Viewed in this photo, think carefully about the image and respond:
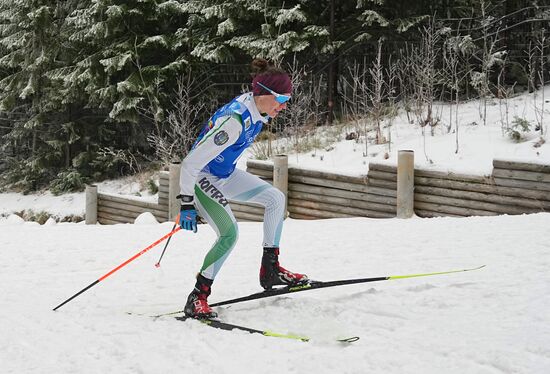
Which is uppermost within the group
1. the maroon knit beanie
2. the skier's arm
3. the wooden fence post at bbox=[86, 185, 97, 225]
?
the maroon knit beanie

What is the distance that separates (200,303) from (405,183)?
4605 mm

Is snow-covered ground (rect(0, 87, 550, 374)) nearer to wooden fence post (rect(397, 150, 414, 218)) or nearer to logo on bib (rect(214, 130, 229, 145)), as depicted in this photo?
wooden fence post (rect(397, 150, 414, 218))

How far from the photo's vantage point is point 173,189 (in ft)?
33.2

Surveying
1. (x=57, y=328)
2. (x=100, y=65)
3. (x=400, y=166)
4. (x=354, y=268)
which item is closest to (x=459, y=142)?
(x=400, y=166)

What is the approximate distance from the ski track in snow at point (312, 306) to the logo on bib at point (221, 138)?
126 centimetres

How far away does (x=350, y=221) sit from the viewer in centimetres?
848

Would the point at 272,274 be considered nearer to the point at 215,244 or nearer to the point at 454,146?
the point at 215,244

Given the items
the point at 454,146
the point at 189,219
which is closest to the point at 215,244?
the point at 189,219

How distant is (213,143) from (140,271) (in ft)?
7.66

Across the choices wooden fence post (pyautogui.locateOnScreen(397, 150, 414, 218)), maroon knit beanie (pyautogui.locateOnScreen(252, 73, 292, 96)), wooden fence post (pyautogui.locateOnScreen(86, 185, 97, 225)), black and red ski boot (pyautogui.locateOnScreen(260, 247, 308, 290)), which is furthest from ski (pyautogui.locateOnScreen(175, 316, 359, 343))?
wooden fence post (pyautogui.locateOnScreen(86, 185, 97, 225))

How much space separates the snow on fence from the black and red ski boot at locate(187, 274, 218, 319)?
14.8 ft

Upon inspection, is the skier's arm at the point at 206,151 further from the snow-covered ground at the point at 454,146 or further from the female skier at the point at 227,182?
the snow-covered ground at the point at 454,146

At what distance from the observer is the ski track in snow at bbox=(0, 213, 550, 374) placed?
3586 millimetres

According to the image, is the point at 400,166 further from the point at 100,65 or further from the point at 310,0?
the point at 100,65
